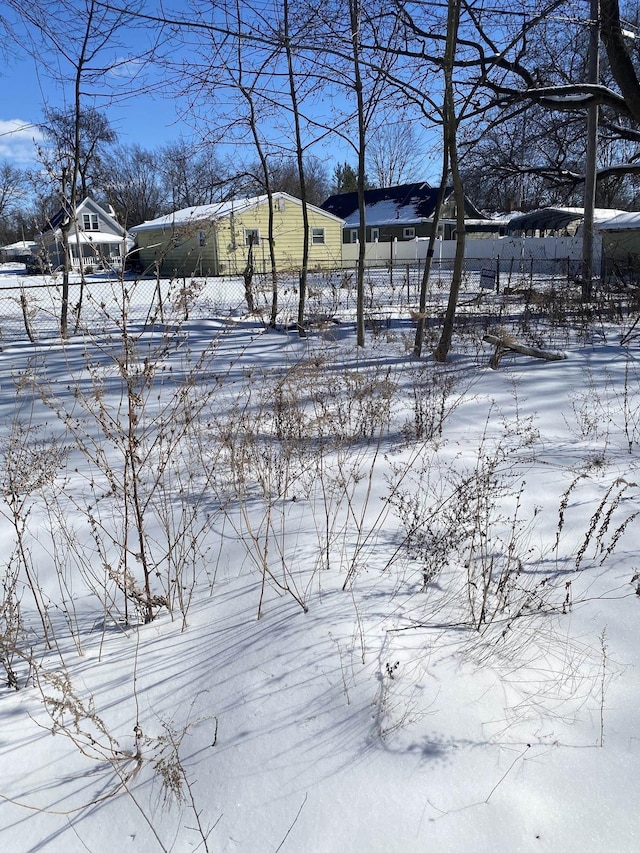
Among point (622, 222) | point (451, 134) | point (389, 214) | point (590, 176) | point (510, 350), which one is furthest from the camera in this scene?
point (389, 214)

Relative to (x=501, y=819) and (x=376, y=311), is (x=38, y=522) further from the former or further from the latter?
(x=376, y=311)

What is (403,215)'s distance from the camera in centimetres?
4012

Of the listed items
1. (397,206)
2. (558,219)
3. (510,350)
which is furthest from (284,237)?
(510,350)

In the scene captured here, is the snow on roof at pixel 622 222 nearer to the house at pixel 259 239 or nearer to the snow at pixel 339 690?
the house at pixel 259 239

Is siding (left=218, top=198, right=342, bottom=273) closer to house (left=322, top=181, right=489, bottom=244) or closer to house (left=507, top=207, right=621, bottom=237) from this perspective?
house (left=322, top=181, right=489, bottom=244)

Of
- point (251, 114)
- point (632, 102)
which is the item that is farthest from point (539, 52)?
point (251, 114)

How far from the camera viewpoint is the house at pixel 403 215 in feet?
131

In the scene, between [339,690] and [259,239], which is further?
[259,239]

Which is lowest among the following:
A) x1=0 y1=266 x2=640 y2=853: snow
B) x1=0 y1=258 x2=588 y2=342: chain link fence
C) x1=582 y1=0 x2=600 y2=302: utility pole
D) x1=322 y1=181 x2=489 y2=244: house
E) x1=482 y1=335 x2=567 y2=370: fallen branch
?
x1=0 y1=266 x2=640 y2=853: snow

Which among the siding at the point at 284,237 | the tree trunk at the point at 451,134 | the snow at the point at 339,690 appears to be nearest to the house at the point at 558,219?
the siding at the point at 284,237

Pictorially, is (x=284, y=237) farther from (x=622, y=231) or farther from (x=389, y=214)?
(x=622, y=231)

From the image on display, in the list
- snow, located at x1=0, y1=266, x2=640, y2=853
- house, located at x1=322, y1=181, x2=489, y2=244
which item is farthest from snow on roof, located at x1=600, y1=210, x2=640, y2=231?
snow, located at x1=0, y1=266, x2=640, y2=853

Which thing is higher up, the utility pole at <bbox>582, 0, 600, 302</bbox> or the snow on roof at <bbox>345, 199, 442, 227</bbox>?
the snow on roof at <bbox>345, 199, 442, 227</bbox>

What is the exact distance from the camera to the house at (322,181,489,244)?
3978cm
